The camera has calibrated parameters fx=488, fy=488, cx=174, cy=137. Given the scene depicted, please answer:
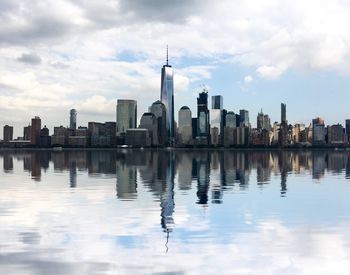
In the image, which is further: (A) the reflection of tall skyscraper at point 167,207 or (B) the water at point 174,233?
(A) the reflection of tall skyscraper at point 167,207

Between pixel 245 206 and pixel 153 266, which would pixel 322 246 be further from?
pixel 245 206

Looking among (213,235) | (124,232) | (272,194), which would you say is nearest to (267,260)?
(213,235)

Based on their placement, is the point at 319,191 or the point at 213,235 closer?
the point at 213,235

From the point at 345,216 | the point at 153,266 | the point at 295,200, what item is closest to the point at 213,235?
the point at 153,266

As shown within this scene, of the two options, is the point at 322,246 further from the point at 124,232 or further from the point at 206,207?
the point at 206,207

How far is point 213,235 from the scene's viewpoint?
122ft

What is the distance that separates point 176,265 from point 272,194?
41517mm

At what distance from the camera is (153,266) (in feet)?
92.4

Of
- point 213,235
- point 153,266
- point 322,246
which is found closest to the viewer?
point 153,266

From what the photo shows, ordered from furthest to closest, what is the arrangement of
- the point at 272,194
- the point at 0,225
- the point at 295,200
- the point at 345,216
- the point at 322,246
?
the point at 272,194 < the point at 295,200 < the point at 345,216 < the point at 0,225 < the point at 322,246

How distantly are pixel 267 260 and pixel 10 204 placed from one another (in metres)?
35.1

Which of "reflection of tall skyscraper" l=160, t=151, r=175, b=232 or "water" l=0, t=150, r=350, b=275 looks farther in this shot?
"reflection of tall skyscraper" l=160, t=151, r=175, b=232

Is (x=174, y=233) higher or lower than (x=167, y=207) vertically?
higher

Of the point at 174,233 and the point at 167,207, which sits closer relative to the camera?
the point at 174,233
